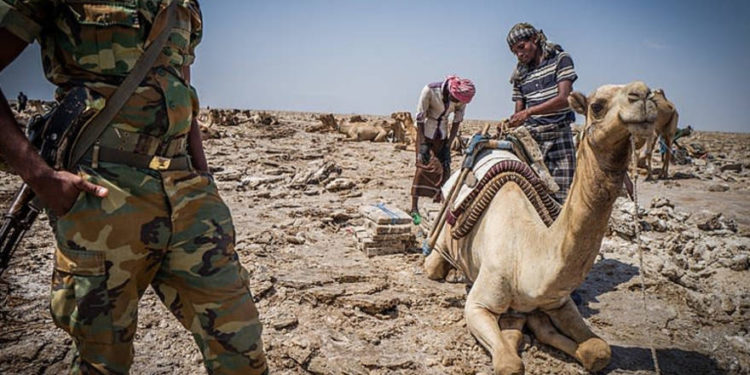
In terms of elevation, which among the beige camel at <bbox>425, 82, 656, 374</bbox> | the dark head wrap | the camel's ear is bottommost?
the beige camel at <bbox>425, 82, 656, 374</bbox>

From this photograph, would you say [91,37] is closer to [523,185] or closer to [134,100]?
[134,100]

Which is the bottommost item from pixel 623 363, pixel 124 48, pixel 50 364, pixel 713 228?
pixel 50 364

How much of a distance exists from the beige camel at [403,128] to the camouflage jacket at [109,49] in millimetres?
15839

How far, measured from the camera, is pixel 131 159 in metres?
1.60

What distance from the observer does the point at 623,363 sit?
303 cm

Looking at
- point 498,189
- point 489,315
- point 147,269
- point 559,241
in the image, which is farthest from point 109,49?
point 498,189

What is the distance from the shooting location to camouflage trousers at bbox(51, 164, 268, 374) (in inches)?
59.7

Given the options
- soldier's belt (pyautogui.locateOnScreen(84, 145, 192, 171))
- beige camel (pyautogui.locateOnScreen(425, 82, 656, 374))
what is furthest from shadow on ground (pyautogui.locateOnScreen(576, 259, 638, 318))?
soldier's belt (pyautogui.locateOnScreen(84, 145, 192, 171))

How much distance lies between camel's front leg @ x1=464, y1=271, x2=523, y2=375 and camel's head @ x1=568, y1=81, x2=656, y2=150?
4.15 feet

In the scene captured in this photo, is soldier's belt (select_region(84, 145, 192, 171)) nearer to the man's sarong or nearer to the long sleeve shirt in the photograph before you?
the long sleeve shirt

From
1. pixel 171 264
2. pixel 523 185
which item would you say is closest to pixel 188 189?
pixel 171 264

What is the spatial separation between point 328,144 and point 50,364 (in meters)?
14.4

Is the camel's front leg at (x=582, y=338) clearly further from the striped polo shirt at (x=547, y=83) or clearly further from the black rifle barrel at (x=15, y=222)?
the black rifle barrel at (x=15, y=222)

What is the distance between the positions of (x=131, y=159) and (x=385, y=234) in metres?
3.67
